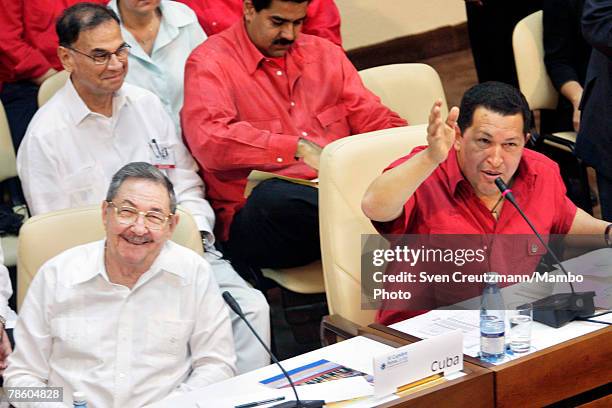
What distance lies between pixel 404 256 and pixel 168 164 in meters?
1.06

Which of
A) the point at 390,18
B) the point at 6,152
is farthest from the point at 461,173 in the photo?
the point at 390,18

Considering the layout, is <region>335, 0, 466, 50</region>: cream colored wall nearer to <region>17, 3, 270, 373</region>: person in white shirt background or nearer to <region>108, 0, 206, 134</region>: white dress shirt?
<region>108, 0, 206, 134</region>: white dress shirt

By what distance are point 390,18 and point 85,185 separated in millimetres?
2886

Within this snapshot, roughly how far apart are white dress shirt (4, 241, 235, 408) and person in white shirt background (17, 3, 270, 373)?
52 centimetres

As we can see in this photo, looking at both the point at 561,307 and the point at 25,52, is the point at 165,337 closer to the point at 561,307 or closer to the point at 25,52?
the point at 561,307

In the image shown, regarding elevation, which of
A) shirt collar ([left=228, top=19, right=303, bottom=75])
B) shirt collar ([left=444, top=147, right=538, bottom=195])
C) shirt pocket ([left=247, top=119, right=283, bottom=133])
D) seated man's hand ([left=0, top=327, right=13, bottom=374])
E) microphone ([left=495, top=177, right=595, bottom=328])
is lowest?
seated man's hand ([left=0, top=327, right=13, bottom=374])

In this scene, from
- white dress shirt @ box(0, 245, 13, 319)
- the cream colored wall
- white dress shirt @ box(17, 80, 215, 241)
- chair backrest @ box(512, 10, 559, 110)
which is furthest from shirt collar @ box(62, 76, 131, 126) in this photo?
the cream colored wall

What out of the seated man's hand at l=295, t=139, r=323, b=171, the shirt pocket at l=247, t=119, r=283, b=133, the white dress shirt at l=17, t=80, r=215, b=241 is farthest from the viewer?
the shirt pocket at l=247, t=119, r=283, b=133

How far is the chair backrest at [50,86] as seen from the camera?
11.6 feet

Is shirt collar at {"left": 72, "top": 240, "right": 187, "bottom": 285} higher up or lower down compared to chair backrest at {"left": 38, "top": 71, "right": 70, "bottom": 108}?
lower down

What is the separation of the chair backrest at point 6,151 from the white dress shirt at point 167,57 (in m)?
0.43

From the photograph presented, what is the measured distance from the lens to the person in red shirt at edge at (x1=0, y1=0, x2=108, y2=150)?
3879mm

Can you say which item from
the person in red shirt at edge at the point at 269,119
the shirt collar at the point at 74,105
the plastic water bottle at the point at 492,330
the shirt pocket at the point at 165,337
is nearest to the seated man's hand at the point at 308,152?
the person in red shirt at edge at the point at 269,119

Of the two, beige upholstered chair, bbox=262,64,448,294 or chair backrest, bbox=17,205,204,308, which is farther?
beige upholstered chair, bbox=262,64,448,294
